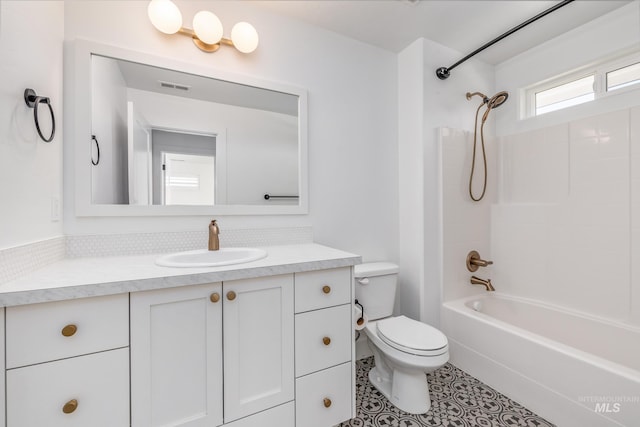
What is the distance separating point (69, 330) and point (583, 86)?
128 inches

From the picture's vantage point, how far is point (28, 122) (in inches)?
40.3

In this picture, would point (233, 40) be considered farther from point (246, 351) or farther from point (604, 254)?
point (604, 254)

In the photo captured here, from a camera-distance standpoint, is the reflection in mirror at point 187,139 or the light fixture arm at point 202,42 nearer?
the reflection in mirror at point 187,139

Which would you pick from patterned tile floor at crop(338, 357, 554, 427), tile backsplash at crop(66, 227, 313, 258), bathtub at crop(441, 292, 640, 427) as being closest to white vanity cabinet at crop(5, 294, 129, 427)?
tile backsplash at crop(66, 227, 313, 258)

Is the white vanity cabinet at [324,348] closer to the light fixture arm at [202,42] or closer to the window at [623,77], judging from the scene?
the light fixture arm at [202,42]

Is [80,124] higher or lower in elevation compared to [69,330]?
→ higher

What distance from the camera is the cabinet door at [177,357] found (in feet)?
3.05

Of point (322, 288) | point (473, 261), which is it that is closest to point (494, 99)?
point (473, 261)

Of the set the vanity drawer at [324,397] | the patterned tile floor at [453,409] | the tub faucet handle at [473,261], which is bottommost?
the patterned tile floor at [453,409]

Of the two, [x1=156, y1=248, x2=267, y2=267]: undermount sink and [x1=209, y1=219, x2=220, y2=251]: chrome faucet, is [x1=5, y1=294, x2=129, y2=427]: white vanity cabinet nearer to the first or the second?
[x1=156, y1=248, x2=267, y2=267]: undermount sink

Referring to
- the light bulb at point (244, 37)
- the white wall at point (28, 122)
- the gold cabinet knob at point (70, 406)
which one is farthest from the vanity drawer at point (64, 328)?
the light bulb at point (244, 37)

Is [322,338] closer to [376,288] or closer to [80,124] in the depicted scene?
[376,288]

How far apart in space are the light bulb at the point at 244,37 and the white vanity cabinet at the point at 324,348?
134 centimetres

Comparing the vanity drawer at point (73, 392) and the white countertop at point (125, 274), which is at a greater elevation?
the white countertop at point (125, 274)
